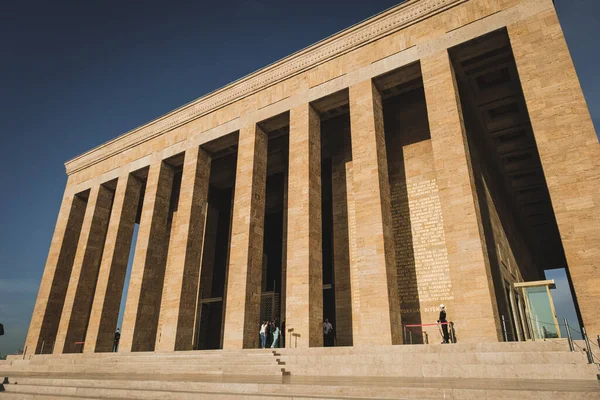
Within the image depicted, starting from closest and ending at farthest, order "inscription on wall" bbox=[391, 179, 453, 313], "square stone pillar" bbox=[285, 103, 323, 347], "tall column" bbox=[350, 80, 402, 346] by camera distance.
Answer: "tall column" bbox=[350, 80, 402, 346] < "square stone pillar" bbox=[285, 103, 323, 347] < "inscription on wall" bbox=[391, 179, 453, 313]

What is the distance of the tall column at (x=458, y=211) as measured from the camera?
10.7 meters

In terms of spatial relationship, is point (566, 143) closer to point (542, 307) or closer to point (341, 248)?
point (542, 307)

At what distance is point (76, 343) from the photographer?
20.5 metres

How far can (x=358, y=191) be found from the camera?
45.3 feet

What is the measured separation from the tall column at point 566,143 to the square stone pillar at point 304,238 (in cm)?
784

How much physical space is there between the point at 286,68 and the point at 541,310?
1397 cm

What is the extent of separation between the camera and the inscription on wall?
13.8 m

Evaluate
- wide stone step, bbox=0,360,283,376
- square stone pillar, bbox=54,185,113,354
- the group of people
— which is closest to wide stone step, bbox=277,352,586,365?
wide stone step, bbox=0,360,283,376

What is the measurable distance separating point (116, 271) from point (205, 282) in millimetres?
4824

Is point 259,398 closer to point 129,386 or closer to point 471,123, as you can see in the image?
point 129,386

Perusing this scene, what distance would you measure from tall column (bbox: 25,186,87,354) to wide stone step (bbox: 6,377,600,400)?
559 inches

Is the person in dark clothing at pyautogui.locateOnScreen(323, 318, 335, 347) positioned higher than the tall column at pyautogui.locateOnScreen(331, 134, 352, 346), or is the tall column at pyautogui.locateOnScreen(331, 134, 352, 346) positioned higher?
the tall column at pyautogui.locateOnScreen(331, 134, 352, 346)

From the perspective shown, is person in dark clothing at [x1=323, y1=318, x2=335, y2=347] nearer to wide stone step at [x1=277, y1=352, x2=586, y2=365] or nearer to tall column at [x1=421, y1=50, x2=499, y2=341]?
wide stone step at [x1=277, y1=352, x2=586, y2=365]

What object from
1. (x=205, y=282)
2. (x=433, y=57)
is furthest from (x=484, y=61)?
(x=205, y=282)
